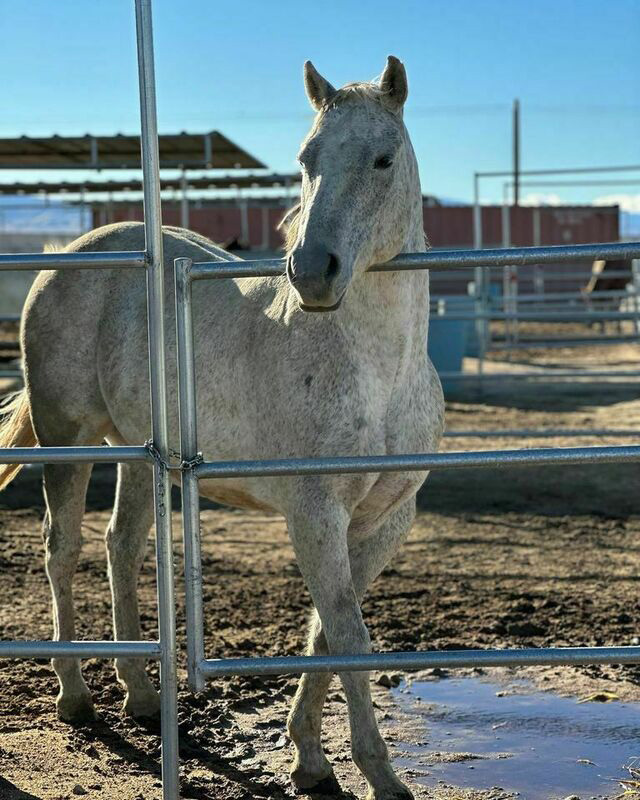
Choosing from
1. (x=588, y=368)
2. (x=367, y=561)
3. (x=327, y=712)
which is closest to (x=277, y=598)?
(x=327, y=712)

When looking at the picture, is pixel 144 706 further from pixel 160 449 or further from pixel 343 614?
pixel 160 449

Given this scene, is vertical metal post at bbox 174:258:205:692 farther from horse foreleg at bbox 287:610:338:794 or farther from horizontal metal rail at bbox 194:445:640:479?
horse foreleg at bbox 287:610:338:794

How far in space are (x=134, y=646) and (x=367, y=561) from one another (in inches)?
36.4

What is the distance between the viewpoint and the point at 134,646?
7.91ft

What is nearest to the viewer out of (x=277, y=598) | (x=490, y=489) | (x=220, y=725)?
(x=220, y=725)

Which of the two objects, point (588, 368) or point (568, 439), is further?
point (588, 368)

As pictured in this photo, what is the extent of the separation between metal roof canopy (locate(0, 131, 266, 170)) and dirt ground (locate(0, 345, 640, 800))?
2605 mm

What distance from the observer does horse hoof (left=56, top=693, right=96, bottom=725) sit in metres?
3.49

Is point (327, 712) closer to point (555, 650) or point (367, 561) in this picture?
point (367, 561)

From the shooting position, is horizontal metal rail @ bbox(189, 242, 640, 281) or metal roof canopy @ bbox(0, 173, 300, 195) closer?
horizontal metal rail @ bbox(189, 242, 640, 281)

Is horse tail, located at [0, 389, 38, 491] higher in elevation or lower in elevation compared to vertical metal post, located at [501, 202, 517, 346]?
lower

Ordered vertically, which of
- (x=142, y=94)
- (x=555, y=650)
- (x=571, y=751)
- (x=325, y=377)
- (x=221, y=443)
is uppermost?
(x=142, y=94)

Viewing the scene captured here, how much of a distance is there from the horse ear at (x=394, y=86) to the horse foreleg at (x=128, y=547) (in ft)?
5.87

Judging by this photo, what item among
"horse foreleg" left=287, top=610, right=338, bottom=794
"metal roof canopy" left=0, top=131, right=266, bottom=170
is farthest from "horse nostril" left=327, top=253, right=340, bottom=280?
"metal roof canopy" left=0, top=131, right=266, bottom=170
